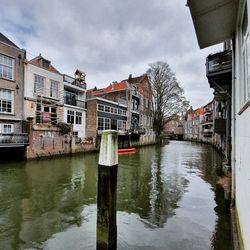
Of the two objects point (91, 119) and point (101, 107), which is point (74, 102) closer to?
point (91, 119)

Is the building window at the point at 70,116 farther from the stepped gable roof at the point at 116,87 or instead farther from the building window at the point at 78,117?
the stepped gable roof at the point at 116,87

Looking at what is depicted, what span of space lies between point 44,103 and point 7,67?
14.2ft

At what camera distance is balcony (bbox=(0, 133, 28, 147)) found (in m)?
14.3

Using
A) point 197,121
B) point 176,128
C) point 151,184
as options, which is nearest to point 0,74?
point 151,184

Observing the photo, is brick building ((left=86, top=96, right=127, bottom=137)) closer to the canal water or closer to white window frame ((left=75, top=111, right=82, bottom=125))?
white window frame ((left=75, top=111, right=82, bottom=125))

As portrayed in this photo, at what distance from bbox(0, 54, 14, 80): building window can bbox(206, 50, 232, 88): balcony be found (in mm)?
15676

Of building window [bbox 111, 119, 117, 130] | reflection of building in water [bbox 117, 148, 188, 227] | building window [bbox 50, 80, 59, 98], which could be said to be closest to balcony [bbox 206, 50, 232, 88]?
reflection of building in water [bbox 117, 148, 188, 227]

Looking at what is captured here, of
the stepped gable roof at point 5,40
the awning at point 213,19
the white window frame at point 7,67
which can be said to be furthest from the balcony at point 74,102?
the awning at point 213,19

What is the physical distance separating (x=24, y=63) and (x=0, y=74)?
92.9 inches

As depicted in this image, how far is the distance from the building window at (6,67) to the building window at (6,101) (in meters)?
1.25

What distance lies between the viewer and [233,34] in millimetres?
4891

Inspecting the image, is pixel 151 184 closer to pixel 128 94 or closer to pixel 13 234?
A: pixel 13 234

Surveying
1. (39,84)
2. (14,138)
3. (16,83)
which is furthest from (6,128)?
(39,84)

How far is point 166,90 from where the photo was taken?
3725cm
